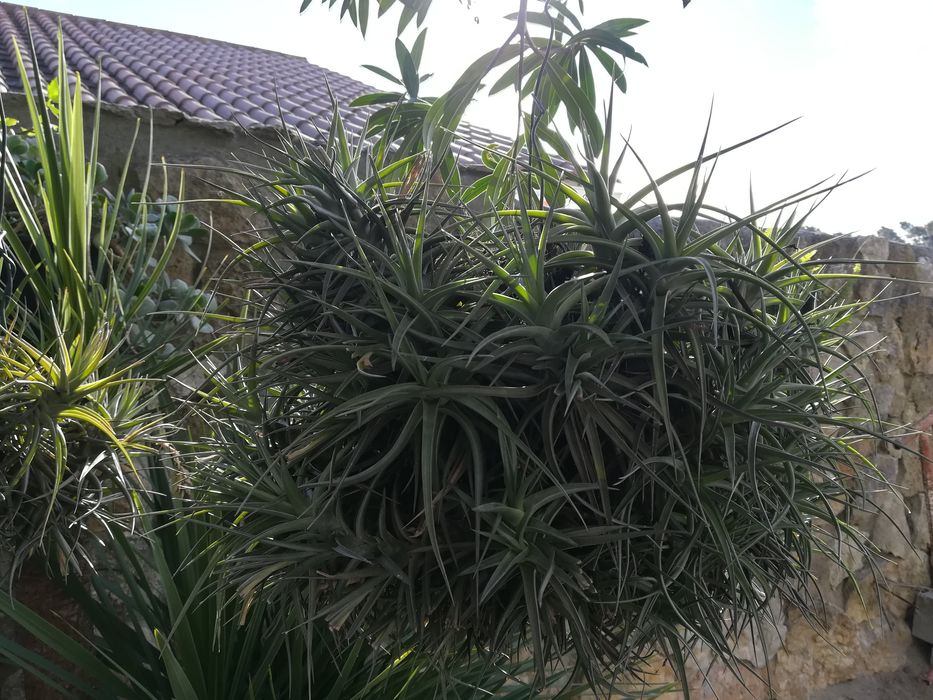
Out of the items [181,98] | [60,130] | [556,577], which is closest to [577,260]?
[556,577]

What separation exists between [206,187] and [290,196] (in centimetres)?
96

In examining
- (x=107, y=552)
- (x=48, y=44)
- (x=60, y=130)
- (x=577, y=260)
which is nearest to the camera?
(x=577, y=260)

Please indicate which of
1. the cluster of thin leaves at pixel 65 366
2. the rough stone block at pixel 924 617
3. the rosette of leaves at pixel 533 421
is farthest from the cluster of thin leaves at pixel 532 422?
the rough stone block at pixel 924 617

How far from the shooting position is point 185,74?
2773mm

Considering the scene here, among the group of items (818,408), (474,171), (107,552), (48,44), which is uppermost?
(818,408)

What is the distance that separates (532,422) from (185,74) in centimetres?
280

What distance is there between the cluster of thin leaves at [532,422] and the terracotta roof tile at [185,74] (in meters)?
1.00

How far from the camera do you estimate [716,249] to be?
0.45m

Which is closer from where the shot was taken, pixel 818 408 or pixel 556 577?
pixel 556 577

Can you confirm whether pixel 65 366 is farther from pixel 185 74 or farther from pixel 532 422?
pixel 185 74

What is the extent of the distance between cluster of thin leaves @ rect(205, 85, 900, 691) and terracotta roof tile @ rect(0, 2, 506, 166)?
1001mm

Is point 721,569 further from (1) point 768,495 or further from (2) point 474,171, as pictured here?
(2) point 474,171

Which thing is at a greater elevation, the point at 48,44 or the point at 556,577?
the point at 556,577

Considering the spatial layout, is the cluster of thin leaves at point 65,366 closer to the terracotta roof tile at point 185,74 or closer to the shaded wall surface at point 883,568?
the terracotta roof tile at point 185,74
